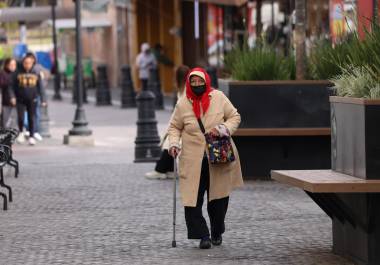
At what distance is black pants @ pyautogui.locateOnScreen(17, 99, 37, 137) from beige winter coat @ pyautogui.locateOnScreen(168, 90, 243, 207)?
13.0 metres

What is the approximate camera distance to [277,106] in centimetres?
1625

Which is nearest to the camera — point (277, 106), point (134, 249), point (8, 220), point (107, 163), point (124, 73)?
point (134, 249)

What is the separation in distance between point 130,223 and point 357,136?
371 centimetres

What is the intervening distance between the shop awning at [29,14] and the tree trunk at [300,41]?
855 inches

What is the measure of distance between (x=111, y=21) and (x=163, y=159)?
41.3 metres

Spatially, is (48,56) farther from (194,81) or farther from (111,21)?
(194,81)

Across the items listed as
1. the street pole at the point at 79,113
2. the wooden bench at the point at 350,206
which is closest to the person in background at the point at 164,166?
the wooden bench at the point at 350,206

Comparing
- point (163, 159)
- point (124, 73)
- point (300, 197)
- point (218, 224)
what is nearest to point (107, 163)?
point (163, 159)

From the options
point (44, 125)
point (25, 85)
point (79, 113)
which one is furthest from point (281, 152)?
point (44, 125)

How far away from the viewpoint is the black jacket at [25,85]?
23.9 m

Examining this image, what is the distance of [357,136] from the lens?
9727mm

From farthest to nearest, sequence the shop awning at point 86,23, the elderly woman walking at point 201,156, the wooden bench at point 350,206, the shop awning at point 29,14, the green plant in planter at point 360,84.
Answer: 1. the shop awning at point 86,23
2. the shop awning at point 29,14
3. the elderly woman walking at point 201,156
4. the green plant in planter at point 360,84
5. the wooden bench at point 350,206

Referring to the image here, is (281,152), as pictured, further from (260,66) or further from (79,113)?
(79,113)

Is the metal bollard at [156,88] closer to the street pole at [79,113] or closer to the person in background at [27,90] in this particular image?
the street pole at [79,113]
